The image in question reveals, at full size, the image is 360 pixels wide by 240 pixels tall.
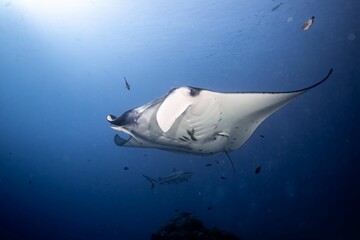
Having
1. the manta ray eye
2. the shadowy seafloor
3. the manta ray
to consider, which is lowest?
the shadowy seafloor

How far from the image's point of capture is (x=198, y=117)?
11.0 ft

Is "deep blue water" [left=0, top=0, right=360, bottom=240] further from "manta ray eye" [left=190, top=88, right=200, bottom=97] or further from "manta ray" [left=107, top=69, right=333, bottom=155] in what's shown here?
"manta ray eye" [left=190, top=88, right=200, bottom=97]

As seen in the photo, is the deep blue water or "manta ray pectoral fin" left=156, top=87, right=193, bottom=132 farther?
the deep blue water

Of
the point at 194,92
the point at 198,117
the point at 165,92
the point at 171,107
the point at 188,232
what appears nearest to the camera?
the point at 171,107

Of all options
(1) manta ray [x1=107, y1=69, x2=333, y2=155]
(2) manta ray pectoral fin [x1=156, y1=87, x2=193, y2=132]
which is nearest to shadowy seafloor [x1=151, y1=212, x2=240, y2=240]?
(1) manta ray [x1=107, y1=69, x2=333, y2=155]

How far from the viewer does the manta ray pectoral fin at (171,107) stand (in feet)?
9.05

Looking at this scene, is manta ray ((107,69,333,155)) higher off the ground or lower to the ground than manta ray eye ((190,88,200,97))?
lower

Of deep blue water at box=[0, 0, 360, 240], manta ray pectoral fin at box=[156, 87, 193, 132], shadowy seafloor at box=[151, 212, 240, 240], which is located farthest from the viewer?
deep blue water at box=[0, 0, 360, 240]

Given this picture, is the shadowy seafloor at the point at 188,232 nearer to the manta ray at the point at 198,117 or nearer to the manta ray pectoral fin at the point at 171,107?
the manta ray at the point at 198,117

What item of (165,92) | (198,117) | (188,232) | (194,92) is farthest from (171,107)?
(165,92)

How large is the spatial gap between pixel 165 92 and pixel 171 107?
107 feet

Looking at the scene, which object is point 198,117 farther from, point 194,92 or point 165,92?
point 165,92

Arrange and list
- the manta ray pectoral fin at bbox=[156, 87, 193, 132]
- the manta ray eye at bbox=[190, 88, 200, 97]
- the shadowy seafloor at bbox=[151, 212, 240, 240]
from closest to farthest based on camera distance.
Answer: the manta ray pectoral fin at bbox=[156, 87, 193, 132] < the manta ray eye at bbox=[190, 88, 200, 97] < the shadowy seafloor at bbox=[151, 212, 240, 240]

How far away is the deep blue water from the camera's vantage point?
48.8ft
